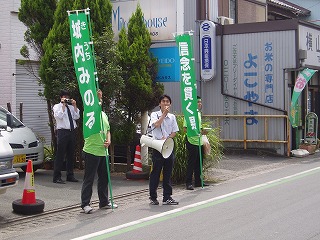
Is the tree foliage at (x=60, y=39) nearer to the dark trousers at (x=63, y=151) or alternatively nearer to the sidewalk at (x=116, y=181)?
the dark trousers at (x=63, y=151)

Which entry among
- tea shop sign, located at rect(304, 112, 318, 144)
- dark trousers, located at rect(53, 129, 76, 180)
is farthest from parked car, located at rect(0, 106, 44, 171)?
tea shop sign, located at rect(304, 112, 318, 144)

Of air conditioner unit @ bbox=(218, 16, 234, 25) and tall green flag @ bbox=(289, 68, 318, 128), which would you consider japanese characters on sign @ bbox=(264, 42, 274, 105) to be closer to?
tall green flag @ bbox=(289, 68, 318, 128)

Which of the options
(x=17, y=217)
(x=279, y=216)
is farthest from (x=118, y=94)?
(x=279, y=216)

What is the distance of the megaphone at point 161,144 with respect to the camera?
1018 centimetres

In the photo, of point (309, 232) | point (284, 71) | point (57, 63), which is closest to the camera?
point (309, 232)

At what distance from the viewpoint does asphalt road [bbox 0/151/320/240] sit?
310 inches

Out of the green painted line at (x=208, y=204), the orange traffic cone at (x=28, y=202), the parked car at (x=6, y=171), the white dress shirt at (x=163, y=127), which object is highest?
the white dress shirt at (x=163, y=127)

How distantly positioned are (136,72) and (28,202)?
5.06 m

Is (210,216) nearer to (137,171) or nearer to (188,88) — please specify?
(188,88)

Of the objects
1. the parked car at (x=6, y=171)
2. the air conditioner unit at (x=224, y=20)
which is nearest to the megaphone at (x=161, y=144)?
the parked car at (x=6, y=171)

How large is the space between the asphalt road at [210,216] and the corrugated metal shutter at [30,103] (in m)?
7.66

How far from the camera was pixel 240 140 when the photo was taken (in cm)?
1883

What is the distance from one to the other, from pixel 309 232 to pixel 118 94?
6995mm

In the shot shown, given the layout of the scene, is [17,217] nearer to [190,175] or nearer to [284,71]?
[190,175]
